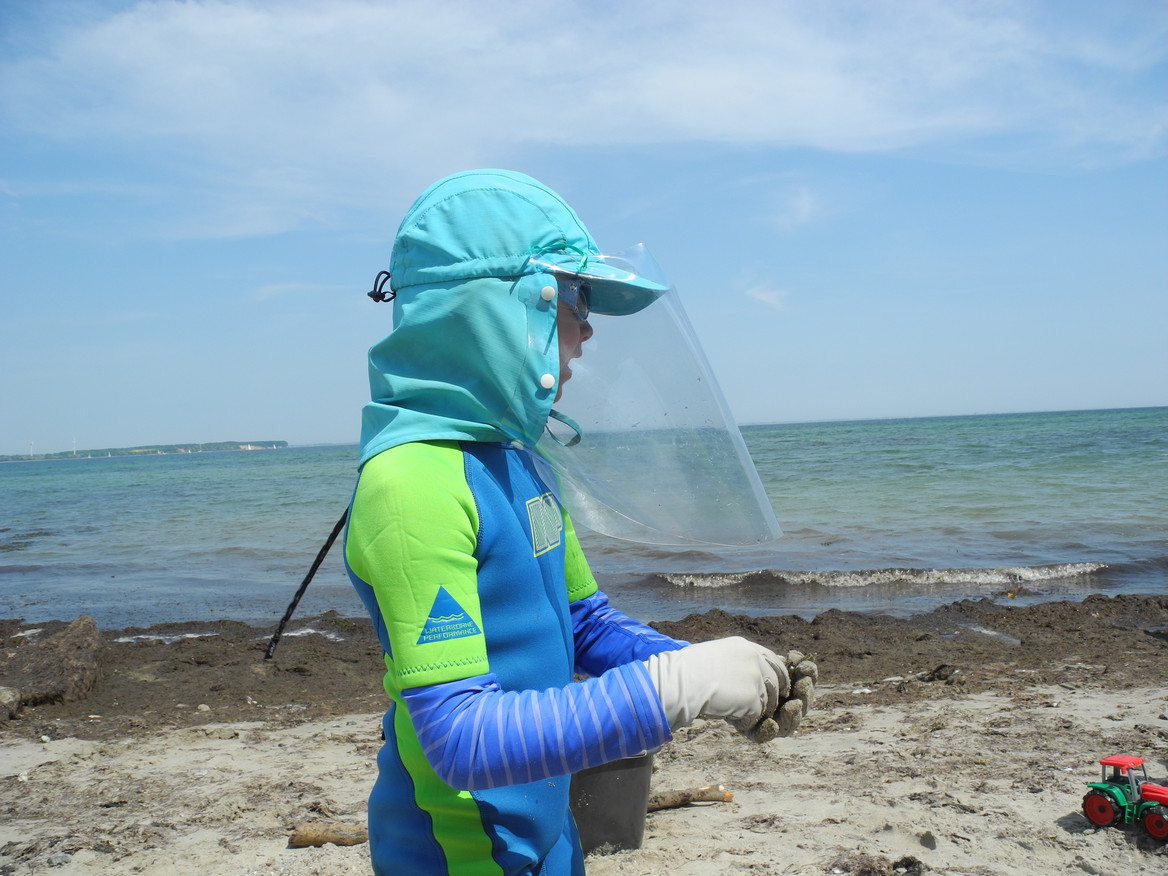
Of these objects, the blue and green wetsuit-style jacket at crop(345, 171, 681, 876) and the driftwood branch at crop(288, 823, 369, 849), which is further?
the driftwood branch at crop(288, 823, 369, 849)

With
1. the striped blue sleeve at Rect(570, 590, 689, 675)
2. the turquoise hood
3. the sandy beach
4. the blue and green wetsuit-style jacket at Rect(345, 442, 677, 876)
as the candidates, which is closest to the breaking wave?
the sandy beach

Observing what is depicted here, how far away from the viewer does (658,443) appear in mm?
1669

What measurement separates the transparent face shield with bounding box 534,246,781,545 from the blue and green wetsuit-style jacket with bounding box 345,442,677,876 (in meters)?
0.23

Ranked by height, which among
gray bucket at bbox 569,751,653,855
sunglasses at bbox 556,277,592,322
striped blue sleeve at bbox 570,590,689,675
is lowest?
gray bucket at bbox 569,751,653,855

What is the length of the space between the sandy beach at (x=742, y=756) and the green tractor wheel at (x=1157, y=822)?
0.04 meters

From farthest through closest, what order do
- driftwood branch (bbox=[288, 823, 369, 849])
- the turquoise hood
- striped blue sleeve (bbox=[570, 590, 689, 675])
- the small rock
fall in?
the small rock → driftwood branch (bbox=[288, 823, 369, 849]) → striped blue sleeve (bbox=[570, 590, 689, 675]) → the turquoise hood

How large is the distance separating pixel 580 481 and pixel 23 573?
12362 mm

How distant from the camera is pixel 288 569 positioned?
10.7 m

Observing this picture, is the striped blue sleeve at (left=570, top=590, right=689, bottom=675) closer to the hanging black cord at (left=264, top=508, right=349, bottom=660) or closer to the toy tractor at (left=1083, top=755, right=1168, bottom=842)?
the hanging black cord at (left=264, top=508, right=349, bottom=660)

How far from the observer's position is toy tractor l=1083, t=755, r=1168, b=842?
2.66 metres

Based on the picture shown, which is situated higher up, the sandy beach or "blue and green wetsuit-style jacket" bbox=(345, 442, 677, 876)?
"blue and green wetsuit-style jacket" bbox=(345, 442, 677, 876)

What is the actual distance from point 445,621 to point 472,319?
1.45 feet

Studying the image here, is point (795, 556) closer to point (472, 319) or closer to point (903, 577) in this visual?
point (903, 577)

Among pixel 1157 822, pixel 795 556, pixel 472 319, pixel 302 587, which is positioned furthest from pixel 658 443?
pixel 795 556
